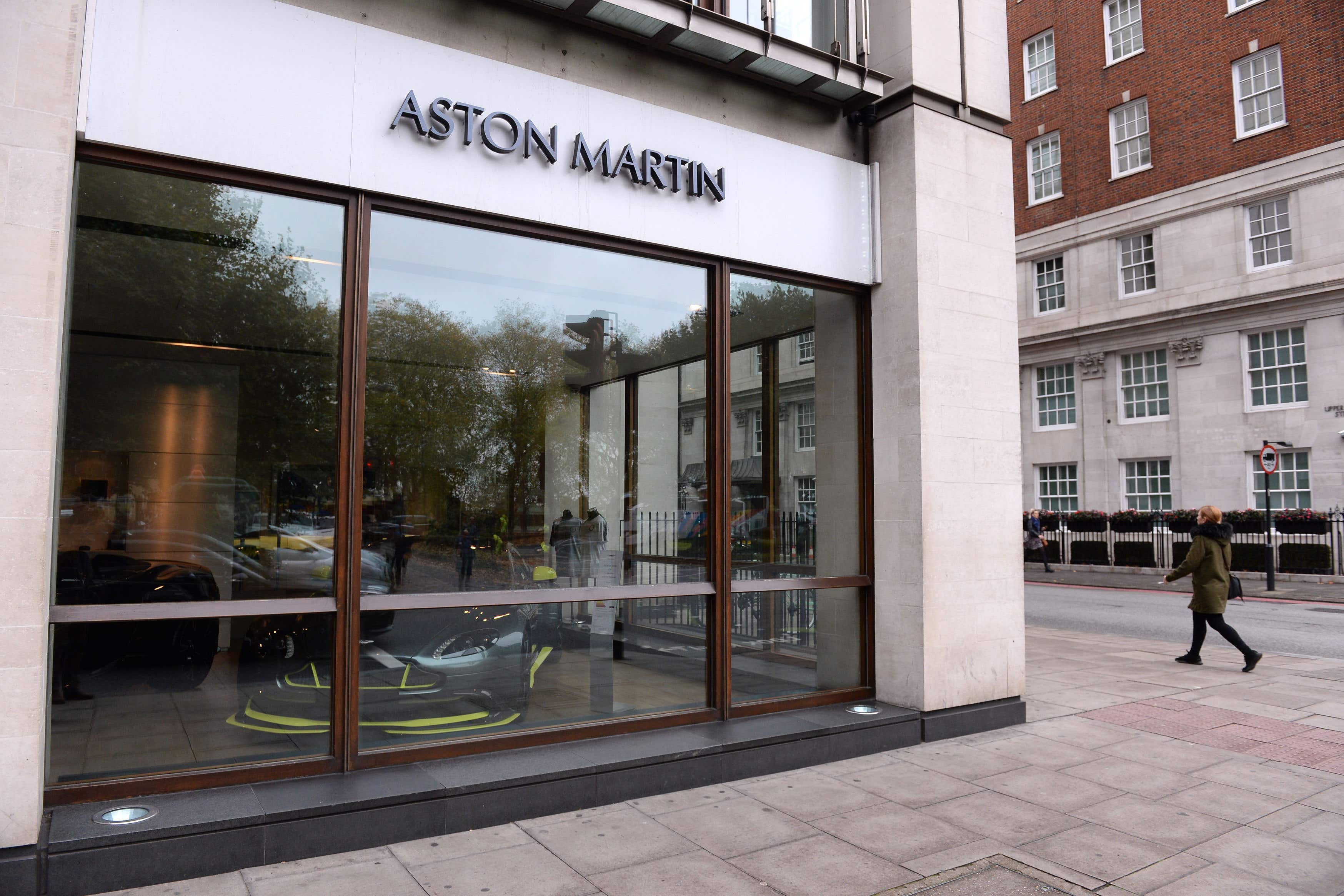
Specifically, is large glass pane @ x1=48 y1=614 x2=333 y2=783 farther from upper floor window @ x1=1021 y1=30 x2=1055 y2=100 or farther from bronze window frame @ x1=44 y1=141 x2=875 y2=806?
→ upper floor window @ x1=1021 y1=30 x2=1055 y2=100

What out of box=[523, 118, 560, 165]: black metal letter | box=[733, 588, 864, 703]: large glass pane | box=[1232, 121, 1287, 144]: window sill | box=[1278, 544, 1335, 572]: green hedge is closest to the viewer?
box=[523, 118, 560, 165]: black metal letter

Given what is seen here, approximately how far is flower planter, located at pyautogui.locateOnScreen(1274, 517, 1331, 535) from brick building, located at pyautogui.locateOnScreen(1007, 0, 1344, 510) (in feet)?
6.31

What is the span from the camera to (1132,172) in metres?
29.9

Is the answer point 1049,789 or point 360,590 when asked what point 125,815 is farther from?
point 1049,789

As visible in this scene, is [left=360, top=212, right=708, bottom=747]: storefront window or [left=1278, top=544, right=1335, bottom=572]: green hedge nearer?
[left=360, top=212, right=708, bottom=747]: storefront window

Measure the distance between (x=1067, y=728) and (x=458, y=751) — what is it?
4.97m

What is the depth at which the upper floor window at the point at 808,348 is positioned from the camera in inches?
287

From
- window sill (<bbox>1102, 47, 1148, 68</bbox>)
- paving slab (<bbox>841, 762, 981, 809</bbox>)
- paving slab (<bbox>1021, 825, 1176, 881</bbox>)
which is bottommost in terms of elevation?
paving slab (<bbox>1021, 825, 1176, 881</bbox>)

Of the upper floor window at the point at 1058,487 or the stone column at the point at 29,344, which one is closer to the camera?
the stone column at the point at 29,344

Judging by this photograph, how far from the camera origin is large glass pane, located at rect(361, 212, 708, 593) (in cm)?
542

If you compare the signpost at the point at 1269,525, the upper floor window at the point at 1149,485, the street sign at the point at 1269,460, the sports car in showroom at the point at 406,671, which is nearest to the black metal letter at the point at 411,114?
the sports car in showroom at the point at 406,671

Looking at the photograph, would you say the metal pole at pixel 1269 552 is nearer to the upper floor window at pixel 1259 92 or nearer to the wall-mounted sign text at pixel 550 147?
the upper floor window at pixel 1259 92

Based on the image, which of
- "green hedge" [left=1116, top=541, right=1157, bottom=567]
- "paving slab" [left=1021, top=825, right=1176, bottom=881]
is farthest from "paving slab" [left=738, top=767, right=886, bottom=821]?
"green hedge" [left=1116, top=541, right=1157, bottom=567]

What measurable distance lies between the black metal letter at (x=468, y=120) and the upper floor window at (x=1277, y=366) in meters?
27.2
